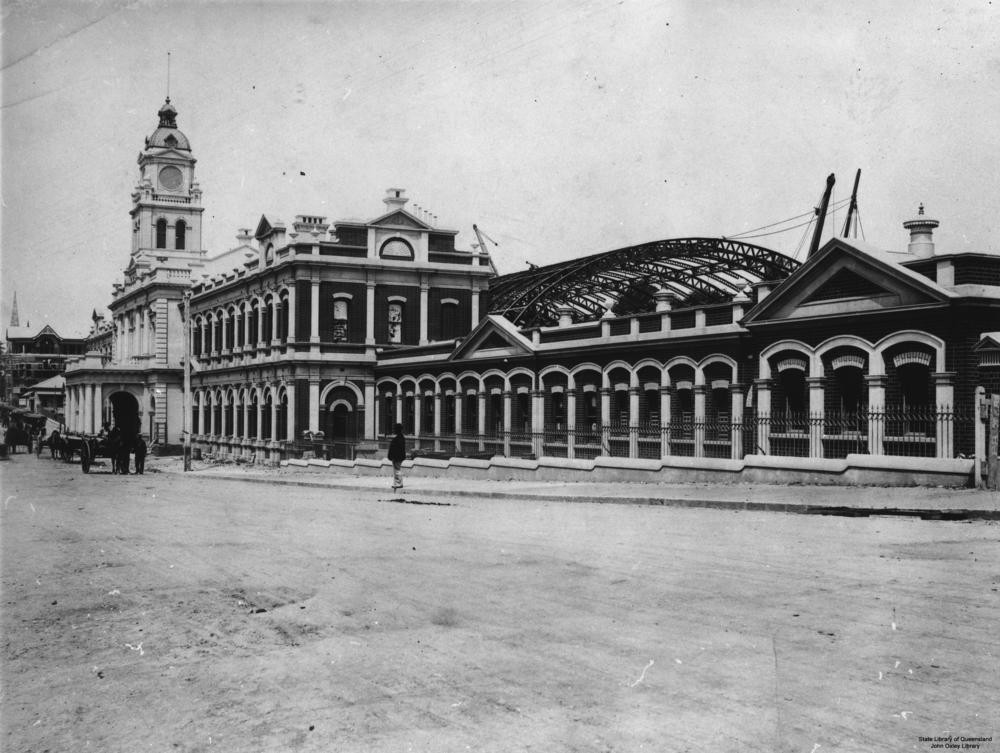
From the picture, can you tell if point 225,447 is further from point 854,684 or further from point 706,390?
point 854,684

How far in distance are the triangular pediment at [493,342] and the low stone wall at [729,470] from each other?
7114 millimetres

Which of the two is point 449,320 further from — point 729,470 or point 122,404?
point 122,404

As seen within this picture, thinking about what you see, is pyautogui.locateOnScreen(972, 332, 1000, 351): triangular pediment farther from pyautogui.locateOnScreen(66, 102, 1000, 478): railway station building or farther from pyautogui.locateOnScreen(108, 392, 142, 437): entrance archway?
pyautogui.locateOnScreen(108, 392, 142, 437): entrance archway

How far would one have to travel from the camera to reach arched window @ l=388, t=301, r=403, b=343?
153 ft

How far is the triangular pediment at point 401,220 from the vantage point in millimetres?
46147

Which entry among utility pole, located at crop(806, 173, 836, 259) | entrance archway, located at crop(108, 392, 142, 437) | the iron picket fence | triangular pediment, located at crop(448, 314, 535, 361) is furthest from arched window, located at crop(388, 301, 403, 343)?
entrance archway, located at crop(108, 392, 142, 437)

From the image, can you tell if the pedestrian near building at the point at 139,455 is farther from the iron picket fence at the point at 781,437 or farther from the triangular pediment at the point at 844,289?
the triangular pediment at the point at 844,289

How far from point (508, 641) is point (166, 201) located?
234 ft

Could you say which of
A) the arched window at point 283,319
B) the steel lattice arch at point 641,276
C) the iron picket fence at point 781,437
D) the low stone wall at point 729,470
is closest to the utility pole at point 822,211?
the steel lattice arch at point 641,276

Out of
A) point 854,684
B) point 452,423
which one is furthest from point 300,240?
point 854,684

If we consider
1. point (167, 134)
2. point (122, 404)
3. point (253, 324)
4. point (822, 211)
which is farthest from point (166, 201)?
point (822, 211)

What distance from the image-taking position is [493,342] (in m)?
37.8

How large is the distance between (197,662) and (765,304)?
65.4ft

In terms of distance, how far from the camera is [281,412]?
1828 inches
